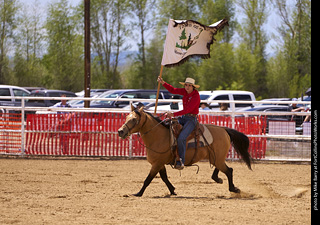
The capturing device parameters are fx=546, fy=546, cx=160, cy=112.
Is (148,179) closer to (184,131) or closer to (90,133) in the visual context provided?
(184,131)

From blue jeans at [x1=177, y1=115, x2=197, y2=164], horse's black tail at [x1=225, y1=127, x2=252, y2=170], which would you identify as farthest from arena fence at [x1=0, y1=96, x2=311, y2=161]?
blue jeans at [x1=177, y1=115, x2=197, y2=164]

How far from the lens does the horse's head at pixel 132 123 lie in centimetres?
971

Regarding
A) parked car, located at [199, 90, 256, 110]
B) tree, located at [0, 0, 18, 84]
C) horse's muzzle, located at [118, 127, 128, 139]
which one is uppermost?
tree, located at [0, 0, 18, 84]

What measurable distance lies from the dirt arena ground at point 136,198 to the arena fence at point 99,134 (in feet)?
Result: 3.85

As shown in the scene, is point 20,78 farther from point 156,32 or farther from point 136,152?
point 136,152

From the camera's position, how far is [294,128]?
665 inches

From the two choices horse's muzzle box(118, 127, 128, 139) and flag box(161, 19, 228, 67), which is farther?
flag box(161, 19, 228, 67)

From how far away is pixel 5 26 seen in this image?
55781 mm

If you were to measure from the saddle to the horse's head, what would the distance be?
677 mm

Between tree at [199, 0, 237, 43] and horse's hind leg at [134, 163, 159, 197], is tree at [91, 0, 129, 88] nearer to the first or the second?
tree at [199, 0, 237, 43]

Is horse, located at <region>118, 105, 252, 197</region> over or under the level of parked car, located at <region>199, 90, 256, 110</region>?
under

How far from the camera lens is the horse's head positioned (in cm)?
971

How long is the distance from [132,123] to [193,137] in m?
1.30

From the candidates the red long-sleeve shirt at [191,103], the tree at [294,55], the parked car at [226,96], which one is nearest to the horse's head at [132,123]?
the red long-sleeve shirt at [191,103]
